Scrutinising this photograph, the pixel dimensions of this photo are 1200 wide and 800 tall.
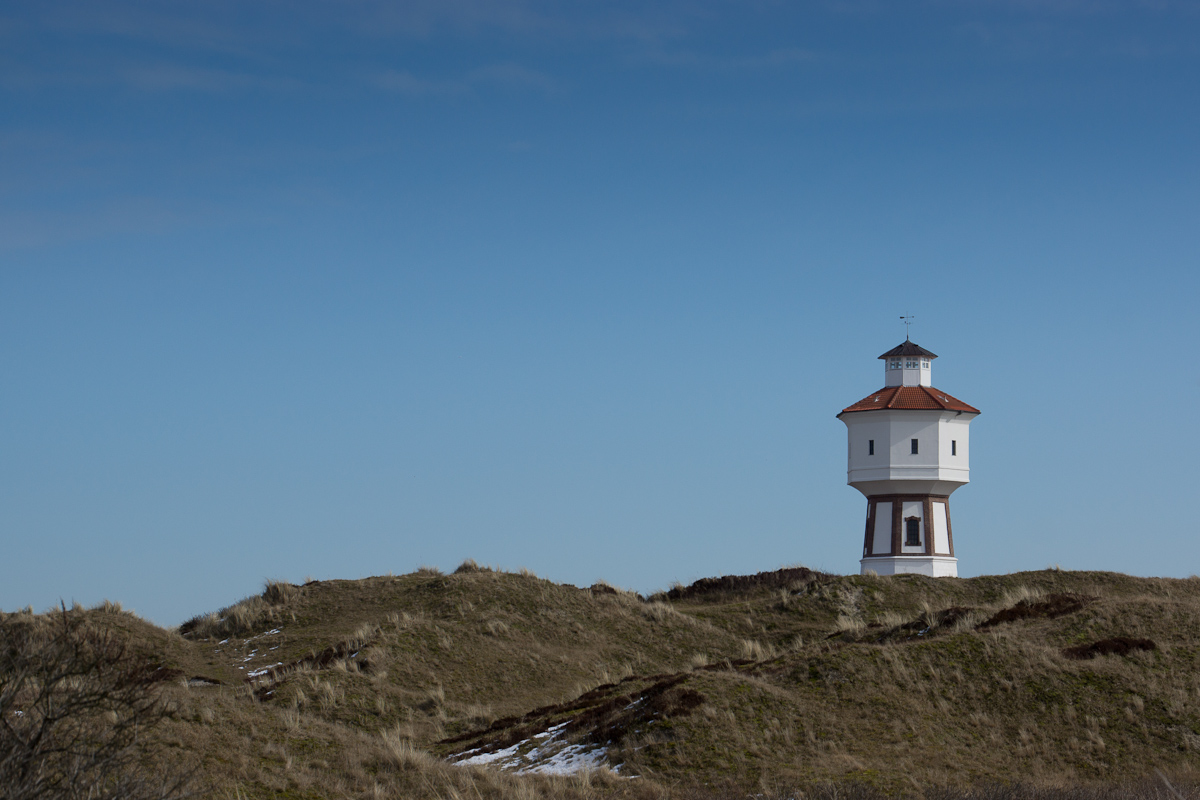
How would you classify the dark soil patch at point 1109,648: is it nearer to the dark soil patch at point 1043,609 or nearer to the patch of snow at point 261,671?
the dark soil patch at point 1043,609

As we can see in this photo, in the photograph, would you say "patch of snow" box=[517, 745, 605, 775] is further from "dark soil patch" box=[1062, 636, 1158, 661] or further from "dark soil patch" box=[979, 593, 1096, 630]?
"dark soil patch" box=[979, 593, 1096, 630]

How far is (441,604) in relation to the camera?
36031 mm

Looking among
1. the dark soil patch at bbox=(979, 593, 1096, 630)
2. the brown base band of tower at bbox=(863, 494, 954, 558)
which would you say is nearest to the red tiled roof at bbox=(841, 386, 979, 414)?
the brown base band of tower at bbox=(863, 494, 954, 558)

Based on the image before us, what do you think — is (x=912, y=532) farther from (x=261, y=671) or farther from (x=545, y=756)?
(x=545, y=756)

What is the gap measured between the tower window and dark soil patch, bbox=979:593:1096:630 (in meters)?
21.4

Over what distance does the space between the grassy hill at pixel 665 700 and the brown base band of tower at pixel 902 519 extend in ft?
45.5

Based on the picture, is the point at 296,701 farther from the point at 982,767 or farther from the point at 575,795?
the point at 982,767

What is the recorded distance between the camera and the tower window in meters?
49.7

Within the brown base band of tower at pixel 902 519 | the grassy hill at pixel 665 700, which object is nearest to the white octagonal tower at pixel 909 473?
the brown base band of tower at pixel 902 519

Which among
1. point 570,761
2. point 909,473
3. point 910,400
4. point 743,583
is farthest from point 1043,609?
point 910,400

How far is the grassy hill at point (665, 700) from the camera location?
56.6 feet

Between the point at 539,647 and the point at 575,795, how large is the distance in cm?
1686

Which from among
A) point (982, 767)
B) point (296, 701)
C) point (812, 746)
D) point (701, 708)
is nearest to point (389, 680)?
point (296, 701)

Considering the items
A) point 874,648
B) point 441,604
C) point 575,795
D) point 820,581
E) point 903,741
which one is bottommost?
point 575,795
